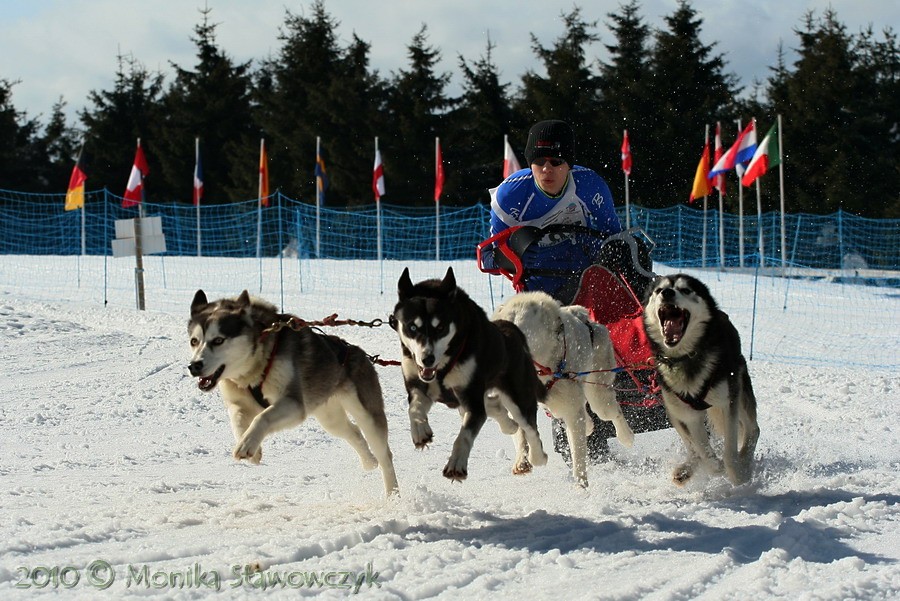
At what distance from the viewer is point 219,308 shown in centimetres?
437

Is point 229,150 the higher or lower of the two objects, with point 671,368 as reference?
higher

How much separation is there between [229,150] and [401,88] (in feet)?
22.0

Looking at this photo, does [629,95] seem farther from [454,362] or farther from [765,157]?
[454,362]

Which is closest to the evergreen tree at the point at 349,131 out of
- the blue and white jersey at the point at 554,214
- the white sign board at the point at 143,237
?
the white sign board at the point at 143,237

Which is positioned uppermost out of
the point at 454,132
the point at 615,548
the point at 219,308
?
the point at 454,132

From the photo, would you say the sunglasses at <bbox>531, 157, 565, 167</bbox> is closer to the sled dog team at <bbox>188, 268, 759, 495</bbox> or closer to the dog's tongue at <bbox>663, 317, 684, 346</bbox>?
the sled dog team at <bbox>188, 268, 759, 495</bbox>

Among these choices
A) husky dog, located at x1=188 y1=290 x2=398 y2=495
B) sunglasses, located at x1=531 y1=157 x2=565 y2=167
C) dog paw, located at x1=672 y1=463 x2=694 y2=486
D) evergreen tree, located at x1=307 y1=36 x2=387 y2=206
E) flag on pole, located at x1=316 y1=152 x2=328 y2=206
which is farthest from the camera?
evergreen tree, located at x1=307 y1=36 x2=387 y2=206

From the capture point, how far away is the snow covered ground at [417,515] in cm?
320

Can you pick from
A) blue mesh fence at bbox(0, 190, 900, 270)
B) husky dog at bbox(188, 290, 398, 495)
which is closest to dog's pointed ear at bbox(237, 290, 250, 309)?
husky dog at bbox(188, 290, 398, 495)

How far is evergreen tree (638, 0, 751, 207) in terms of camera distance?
27.8 meters

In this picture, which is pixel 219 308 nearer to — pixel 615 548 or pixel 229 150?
pixel 615 548

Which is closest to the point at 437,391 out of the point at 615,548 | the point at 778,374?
the point at 615,548

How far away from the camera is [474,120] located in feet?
101

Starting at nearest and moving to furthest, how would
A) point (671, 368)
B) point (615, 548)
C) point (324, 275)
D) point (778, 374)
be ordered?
point (615, 548) < point (671, 368) < point (778, 374) < point (324, 275)
